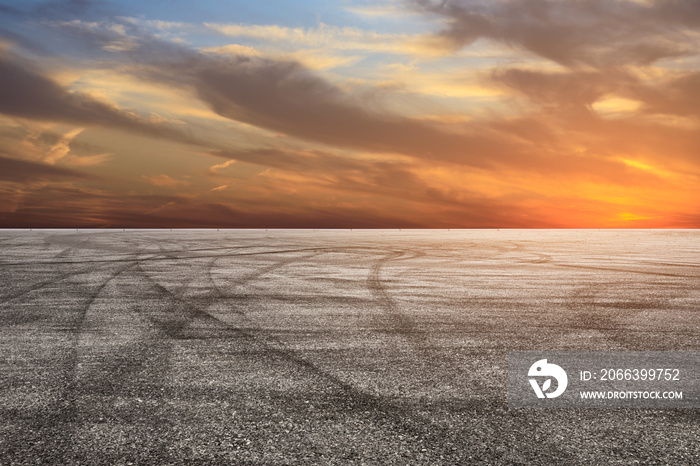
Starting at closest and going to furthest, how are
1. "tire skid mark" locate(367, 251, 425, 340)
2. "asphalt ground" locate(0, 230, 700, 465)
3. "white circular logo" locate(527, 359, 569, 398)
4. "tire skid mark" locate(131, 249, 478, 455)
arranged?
"asphalt ground" locate(0, 230, 700, 465)
"tire skid mark" locate(131, 249, 478, 455)
"white circular logo" locate(527, 359, 569, 398)
"tire skid mark" locate(367, 251, 425, 340)

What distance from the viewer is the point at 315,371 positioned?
616cm

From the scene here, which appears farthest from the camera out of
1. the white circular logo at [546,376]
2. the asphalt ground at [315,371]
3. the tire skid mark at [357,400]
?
the white circular logo at [546,376]

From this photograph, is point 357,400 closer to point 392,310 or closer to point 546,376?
point 546,376

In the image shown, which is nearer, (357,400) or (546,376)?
(357,400)

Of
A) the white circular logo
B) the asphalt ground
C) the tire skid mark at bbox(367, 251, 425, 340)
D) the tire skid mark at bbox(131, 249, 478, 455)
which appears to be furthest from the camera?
the tire skid mark at bbox(367, 251, 425, 340)

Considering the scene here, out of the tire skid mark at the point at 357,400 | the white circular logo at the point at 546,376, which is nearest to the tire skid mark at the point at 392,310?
the white circular logo at the point at 546,376

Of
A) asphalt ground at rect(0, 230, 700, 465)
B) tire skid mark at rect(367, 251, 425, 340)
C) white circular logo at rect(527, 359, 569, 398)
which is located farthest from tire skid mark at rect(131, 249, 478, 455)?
tire skid mark at rect(367, 251, 425, 340)

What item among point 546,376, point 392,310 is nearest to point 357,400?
point 546,376

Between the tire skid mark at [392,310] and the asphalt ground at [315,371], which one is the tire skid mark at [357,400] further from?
the tire skid mark at [392,310]

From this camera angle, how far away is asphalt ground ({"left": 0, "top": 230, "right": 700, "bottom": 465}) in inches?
163

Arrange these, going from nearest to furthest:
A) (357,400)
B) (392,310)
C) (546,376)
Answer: (357,400), (546,376), (392,310)

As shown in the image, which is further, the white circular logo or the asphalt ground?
the white circular logo

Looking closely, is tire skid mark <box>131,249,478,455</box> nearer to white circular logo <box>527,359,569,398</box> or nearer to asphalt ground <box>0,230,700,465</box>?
asphalt ground <box>0,230,700,465</box>

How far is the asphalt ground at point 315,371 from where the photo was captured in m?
4.15
